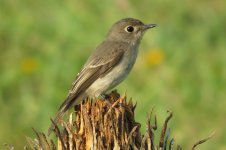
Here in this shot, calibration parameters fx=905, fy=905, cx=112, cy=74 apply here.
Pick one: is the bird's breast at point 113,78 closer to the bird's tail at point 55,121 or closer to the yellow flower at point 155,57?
Result: the bird's tail at point 55,121

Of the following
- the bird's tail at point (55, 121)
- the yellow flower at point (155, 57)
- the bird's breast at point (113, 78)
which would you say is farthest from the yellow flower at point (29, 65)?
the bird's tail at point (55, 121)

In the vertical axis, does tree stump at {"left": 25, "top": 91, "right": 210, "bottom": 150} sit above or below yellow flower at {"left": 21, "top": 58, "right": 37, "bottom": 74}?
below

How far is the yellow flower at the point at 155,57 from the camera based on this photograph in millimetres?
13562

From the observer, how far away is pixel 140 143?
21.4ft

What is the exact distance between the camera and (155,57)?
537 inches

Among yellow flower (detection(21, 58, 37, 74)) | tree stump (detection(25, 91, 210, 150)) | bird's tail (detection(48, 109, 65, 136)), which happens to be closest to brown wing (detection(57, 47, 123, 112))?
bird's tail (detection(48, 109, 65, 136))

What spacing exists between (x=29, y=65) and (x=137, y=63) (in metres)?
1.74

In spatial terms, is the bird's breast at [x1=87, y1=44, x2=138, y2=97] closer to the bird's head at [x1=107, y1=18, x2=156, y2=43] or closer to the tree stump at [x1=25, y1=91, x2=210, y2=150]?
the bird's head at [x1=107, y1=18, x2=156, y2=43]

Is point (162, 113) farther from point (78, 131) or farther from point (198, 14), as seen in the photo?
point (78, 131)

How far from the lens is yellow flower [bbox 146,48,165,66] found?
13.6 meters

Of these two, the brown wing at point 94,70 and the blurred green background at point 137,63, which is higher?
the blurred green background at point 137,63

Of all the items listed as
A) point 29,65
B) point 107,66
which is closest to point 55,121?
point 107,66

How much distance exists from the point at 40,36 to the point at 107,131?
9.16 meters

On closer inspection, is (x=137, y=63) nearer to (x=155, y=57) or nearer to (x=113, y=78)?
(x=155, y=57)
